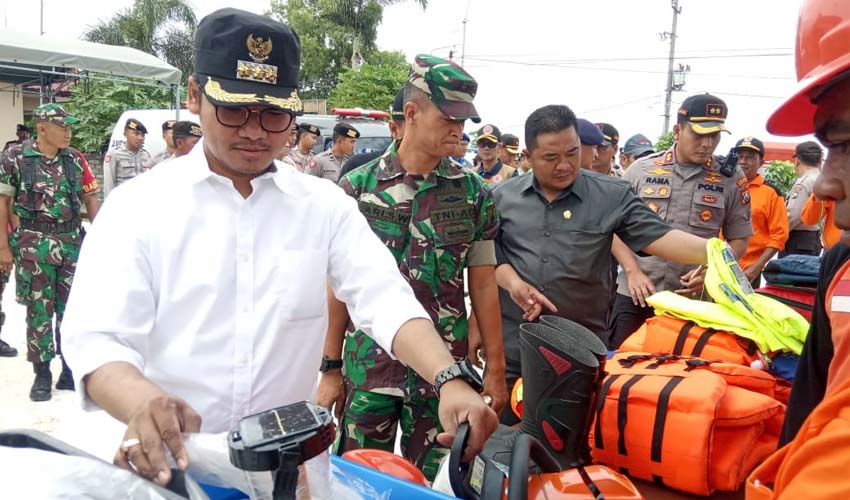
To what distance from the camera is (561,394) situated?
1.73m

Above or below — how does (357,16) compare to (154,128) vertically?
above

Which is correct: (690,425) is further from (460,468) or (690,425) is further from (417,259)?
(417,259)

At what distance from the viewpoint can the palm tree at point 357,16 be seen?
1088 inches

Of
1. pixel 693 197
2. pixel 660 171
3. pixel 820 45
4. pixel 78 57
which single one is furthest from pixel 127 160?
pixel 820 45

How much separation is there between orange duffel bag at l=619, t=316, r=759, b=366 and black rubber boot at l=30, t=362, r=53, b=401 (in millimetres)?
4117

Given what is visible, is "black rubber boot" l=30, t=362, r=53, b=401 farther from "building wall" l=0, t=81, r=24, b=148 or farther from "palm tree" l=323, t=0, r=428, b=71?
"palm tree" l=323, t=0, r=428, b=71

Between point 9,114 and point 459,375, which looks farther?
point 9,114

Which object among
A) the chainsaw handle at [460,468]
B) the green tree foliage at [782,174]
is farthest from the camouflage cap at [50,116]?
the green tree foliage at [782,174]

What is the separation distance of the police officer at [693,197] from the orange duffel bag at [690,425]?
2.05m

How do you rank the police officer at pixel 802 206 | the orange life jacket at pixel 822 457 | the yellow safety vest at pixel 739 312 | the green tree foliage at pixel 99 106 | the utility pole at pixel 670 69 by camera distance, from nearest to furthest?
the orange life jacket at pixel 822 457 → the yellow safety vest at pixel 739 312 → the police officer at pixel 802 206 → the green tree foliage at pixel 99 106 → the utility pole at pixel 670 69

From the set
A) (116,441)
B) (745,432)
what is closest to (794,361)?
(745,432)

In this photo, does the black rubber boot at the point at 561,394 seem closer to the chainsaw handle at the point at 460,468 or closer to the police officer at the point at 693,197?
the chainsaw handle at the point at 460,468

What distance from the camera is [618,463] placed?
1779 millimetres

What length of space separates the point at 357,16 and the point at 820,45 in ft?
94.8
